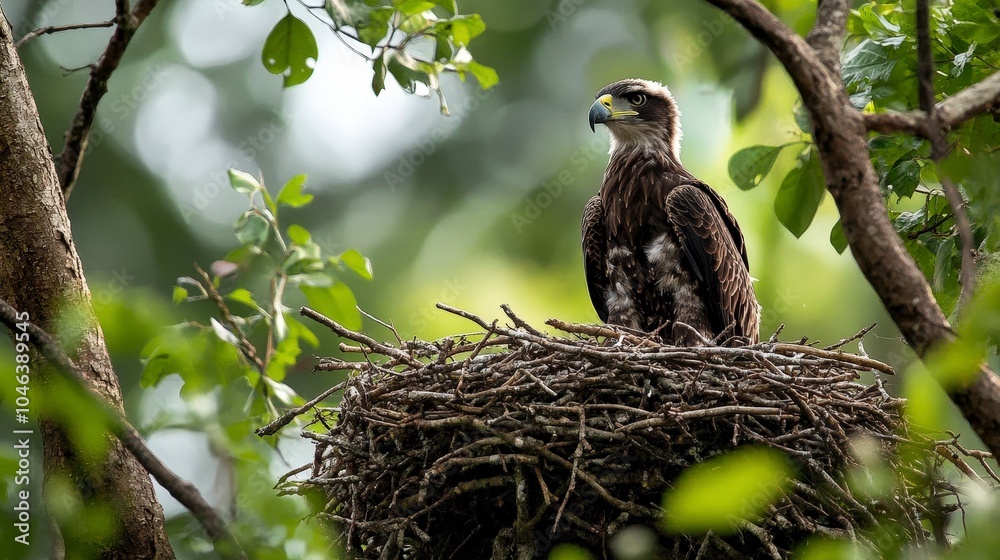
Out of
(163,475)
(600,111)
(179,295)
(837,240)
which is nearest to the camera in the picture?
(163,475)

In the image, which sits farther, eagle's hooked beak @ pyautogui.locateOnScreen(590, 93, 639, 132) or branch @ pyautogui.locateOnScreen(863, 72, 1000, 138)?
eagle's hooked beak @ pyautogui.locateOnScreen(590, 93, 639, 132)

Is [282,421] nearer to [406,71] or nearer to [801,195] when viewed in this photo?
[406,71]

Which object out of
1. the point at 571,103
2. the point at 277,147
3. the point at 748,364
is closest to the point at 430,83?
the point at 748,364

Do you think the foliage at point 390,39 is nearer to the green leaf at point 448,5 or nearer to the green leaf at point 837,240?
the green leaf at point 448,5

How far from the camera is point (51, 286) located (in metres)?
3.11

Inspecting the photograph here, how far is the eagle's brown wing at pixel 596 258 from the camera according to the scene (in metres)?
5.56

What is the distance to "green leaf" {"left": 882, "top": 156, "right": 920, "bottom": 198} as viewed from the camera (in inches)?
136

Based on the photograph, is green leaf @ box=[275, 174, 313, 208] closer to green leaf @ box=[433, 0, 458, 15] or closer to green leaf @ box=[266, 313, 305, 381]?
green leaf @ box=[266, 313, 305, 381]

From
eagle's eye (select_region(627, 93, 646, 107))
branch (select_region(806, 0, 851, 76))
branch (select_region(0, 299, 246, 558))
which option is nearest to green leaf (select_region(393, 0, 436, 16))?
branch (select_region(806, 0, 851, 76))

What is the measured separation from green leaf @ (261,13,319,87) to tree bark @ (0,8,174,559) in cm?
84

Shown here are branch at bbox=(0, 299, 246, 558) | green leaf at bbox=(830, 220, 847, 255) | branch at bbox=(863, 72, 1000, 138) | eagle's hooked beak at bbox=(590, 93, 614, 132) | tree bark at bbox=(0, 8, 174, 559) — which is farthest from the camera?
eagle's hooked beak at bbox=(590, 93, 614, 132)

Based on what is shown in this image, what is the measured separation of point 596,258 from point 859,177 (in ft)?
11.3

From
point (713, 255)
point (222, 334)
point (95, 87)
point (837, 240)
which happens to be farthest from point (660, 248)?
point (95, 87)

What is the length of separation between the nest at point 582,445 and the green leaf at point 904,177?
2.39 ft
